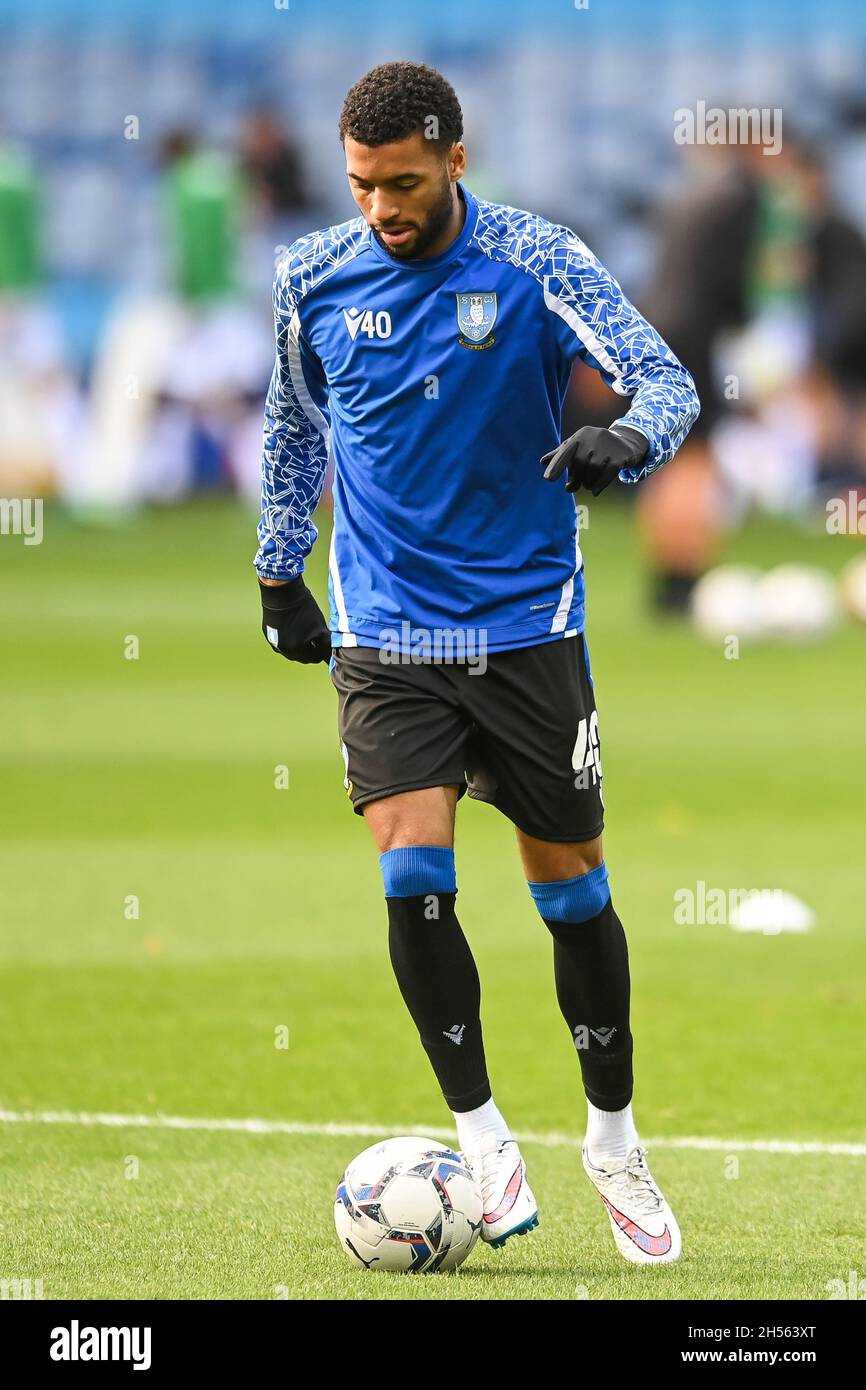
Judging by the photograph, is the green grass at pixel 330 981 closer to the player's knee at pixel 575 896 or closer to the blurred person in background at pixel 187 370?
the player's knee at pixel 575 896

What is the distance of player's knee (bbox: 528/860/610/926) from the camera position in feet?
15.7

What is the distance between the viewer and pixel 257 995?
7.48 metres

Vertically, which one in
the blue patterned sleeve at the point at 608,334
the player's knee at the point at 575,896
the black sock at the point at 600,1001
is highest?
the blue patterned sleeve at the point at 608,334

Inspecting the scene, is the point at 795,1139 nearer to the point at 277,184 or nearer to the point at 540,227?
the point at 540,227

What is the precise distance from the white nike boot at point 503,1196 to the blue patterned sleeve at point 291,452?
1417 millimetres

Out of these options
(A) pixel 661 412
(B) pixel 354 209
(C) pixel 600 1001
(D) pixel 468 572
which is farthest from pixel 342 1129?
(B) pixel 354 209

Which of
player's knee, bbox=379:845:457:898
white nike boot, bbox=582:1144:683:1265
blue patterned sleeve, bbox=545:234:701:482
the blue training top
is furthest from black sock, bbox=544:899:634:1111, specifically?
blue patterned sleeve, bbox=545:234:701:482

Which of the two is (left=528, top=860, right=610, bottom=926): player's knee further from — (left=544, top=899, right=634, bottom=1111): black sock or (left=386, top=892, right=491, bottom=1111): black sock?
(left=386, top=892, right=491, bottom=1111): black sock

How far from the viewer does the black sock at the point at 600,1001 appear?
15.8 feet

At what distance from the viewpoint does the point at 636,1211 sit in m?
4.67

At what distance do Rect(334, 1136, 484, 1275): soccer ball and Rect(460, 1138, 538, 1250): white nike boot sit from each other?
0.11 ft

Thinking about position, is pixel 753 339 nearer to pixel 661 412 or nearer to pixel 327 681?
pixel 327 681

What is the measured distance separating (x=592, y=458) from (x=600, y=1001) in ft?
3.99
